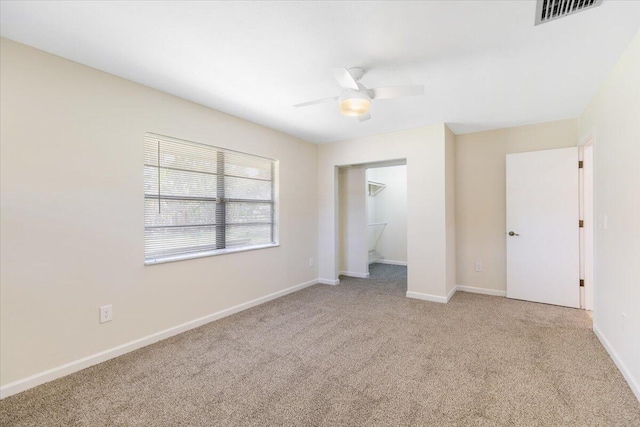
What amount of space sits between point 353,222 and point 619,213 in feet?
11.9

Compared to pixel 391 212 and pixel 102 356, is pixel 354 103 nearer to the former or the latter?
pixel 102 356

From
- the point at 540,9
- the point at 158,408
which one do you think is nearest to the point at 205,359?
the point at 158,408

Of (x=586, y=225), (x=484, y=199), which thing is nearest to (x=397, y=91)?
(x=484, y=199)

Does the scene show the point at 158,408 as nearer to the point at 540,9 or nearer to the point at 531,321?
the point at 540,9

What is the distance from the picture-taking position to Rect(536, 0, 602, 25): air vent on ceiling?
5.32 feet

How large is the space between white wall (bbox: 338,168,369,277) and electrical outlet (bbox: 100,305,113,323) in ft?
12.3

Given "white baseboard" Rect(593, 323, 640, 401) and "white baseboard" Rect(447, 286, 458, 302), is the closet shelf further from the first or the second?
"white baseboard" Rect(593, 323, 640, 401)

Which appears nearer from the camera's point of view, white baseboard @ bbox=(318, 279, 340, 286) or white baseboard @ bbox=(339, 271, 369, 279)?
white baseboard @ bbox=(318, 279, 340, 286)

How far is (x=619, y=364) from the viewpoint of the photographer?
2152 millimetres

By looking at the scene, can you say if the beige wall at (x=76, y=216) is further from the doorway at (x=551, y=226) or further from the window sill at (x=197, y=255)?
the doorway at (x=551, y=226)

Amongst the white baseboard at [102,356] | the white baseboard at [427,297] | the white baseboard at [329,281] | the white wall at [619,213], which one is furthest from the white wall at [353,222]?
the white wall at [619,213]

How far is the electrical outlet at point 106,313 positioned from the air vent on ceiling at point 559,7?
359cm

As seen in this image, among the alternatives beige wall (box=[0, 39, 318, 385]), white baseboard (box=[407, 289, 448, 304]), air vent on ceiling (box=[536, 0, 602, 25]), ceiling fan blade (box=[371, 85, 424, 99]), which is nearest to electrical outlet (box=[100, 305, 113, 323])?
beige wall (box=[0, 39, 318, 385])

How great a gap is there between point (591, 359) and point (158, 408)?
317cm
